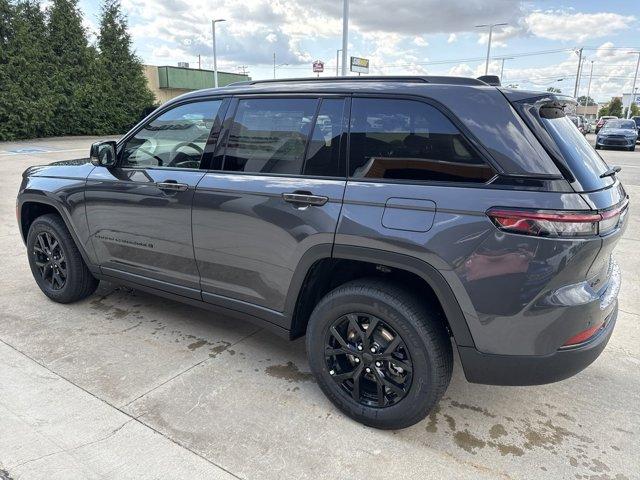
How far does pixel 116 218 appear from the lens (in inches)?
139

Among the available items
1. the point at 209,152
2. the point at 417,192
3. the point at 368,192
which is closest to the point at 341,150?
the point at 368,192

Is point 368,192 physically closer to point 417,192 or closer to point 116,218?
point 417,192

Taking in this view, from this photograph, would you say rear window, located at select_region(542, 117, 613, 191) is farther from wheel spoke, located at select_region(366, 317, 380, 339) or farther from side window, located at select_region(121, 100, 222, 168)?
side window, located at select_region(121, 100, 222, 168)

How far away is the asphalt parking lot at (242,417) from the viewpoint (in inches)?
89.5

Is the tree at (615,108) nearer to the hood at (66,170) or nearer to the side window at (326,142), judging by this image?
the side window at (326,142)

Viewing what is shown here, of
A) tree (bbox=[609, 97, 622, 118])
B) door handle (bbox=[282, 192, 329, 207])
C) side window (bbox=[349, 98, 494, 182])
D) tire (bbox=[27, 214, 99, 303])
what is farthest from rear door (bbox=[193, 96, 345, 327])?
tree (bbox=[609, 97, 622, 118])

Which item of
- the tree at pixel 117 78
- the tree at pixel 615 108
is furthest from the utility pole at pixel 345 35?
the tree at pixel 615 108

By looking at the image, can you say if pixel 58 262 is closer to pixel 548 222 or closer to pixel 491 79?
pixel 491 79

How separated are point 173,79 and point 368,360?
3314 centimetres

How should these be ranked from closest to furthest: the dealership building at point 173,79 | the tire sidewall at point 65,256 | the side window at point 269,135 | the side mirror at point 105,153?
1. the side window at point 269,135
2. the side mirror at point 105,153
3. the tire sidewall at point 65,256
4. the dealership building at point 173,79

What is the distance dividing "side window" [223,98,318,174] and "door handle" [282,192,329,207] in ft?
0.55

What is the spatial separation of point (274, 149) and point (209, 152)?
1.77 ft

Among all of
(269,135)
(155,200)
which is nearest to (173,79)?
(155,200)

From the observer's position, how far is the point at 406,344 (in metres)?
2.33
